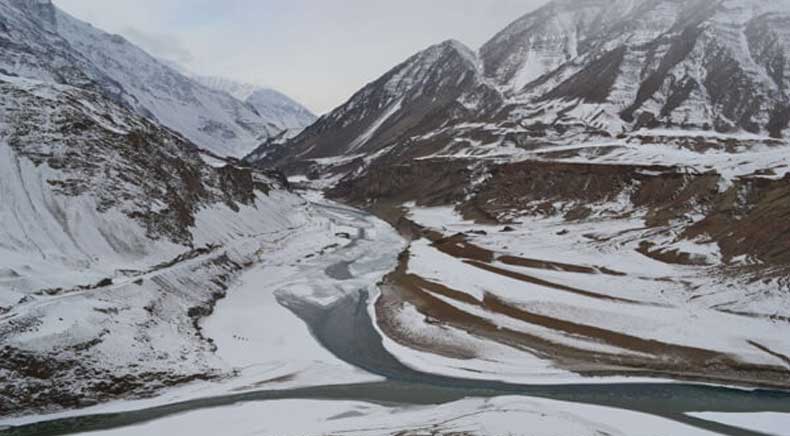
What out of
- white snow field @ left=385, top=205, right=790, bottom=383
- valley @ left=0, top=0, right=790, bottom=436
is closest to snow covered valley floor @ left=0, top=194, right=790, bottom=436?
valley @ left=0, top=0, right=790, bottom=436

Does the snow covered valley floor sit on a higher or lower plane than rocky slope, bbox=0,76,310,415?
lower

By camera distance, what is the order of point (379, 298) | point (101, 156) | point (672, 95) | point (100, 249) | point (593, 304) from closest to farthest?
point (593, 304) < point (100, 249) < point (379, 298) < point (101, 156) < point (672, 95)

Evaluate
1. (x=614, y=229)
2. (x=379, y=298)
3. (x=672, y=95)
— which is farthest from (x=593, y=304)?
(x=672, y=95)

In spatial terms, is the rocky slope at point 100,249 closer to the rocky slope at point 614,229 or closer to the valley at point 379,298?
the valley at point 379,298

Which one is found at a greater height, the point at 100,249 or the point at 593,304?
the point at 100,249

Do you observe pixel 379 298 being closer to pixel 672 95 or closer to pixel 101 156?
pixel 101 156

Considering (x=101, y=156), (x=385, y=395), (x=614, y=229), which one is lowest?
(x=385, y=395)

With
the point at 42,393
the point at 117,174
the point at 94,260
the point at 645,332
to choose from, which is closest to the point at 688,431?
the point at 645,332

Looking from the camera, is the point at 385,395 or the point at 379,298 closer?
the point at 385,395

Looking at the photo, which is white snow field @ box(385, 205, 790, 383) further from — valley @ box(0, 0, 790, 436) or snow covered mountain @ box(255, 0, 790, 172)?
snow covered mountain @ box(255, 0, 790, 172)
